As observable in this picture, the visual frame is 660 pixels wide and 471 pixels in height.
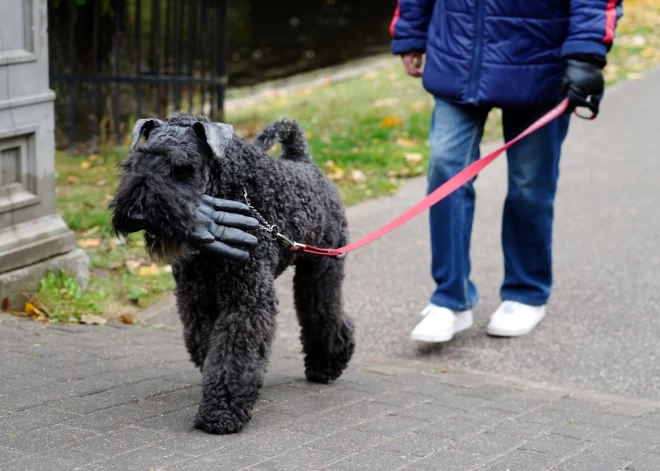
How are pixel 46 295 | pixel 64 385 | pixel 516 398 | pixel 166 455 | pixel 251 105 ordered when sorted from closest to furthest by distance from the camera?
pixel 166 455, pixel 64 385, pixel 516 398, pixel 46 295, pixel 251 105

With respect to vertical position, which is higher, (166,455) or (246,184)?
(246,184)

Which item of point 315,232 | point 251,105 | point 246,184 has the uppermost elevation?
point 246,184

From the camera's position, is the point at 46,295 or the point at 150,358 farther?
the point at 46,295

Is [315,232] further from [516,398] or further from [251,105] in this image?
[251,105]

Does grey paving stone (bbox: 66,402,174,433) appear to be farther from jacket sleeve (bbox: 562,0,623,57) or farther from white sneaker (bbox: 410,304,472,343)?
jacket sleeve (bbox: 562,0,623,57)

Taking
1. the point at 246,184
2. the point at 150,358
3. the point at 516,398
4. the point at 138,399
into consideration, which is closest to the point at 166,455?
the point at 138,399

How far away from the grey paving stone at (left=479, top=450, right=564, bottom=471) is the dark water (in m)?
11.1

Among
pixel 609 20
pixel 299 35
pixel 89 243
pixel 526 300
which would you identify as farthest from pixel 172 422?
pixel 299 35

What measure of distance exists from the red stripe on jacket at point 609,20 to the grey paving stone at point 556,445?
1.97 m

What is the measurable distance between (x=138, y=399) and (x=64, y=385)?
32 centimetres

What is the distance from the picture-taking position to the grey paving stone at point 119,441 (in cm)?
333

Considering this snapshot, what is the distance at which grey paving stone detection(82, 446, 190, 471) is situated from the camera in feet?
10.4

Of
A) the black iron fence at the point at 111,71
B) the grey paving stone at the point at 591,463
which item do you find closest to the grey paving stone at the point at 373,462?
the grey paving stone at the point at 591,463

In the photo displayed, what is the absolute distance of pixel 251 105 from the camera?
12.3m
